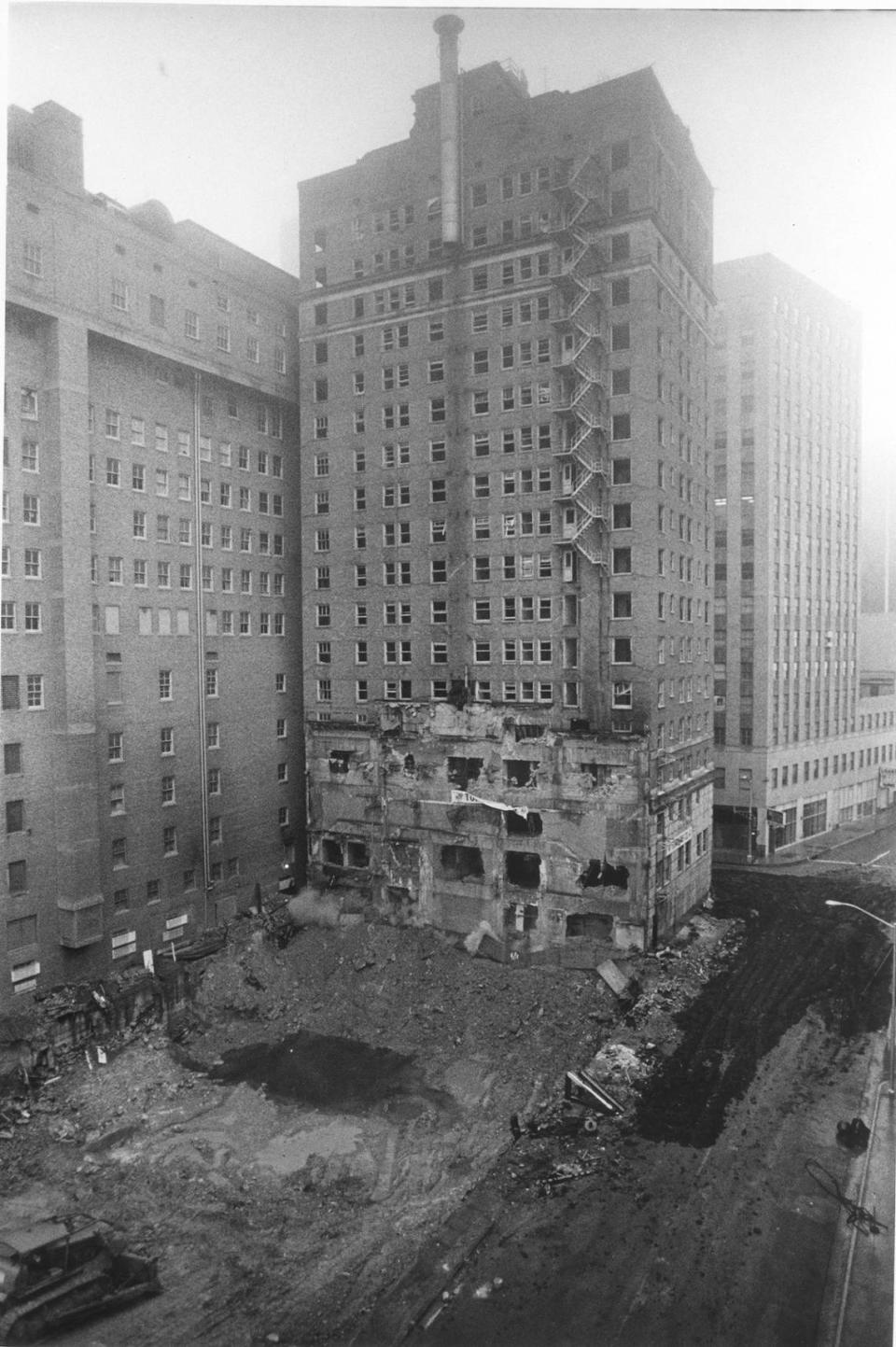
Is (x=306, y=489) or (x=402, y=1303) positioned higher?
(x=306, y=489)

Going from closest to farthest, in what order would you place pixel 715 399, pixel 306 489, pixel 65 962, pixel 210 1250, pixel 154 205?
pixel 210 1250
pixel 154 205
pixel 65 962
pixel 306 489
pixel 715 399

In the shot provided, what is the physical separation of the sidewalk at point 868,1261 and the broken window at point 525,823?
14123 millimetres

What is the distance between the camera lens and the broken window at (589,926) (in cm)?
3241

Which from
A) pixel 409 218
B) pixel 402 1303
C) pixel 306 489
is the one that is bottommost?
pixel 402 1303

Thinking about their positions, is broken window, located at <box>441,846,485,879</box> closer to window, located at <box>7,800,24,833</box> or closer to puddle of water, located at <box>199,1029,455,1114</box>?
puddle of water, located at <box>199,1029,455,1114</box>

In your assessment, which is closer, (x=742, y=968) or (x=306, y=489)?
(x=742, y=968)

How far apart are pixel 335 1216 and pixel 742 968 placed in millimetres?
18011

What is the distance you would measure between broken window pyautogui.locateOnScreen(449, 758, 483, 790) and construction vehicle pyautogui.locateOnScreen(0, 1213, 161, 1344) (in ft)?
62.2

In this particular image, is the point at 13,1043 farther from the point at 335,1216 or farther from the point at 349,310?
the point at 349,310

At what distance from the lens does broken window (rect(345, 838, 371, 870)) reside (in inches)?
1443

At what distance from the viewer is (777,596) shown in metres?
50.0

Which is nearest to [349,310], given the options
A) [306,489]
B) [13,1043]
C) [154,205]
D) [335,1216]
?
[306,489]

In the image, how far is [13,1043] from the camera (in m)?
25.0

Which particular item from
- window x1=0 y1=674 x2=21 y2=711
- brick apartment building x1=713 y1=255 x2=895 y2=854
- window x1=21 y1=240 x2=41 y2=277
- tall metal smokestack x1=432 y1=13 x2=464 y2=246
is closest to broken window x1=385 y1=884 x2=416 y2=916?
window x1=0 y1=674 x2=21 y2=711
